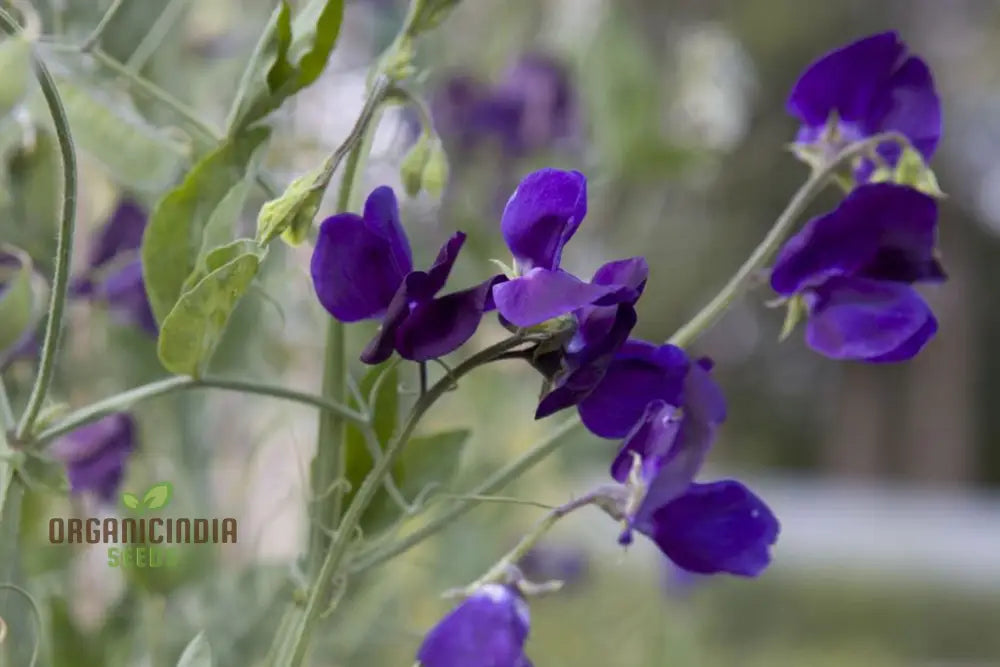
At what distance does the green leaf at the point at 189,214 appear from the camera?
28cm

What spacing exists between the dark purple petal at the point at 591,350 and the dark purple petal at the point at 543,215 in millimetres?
19

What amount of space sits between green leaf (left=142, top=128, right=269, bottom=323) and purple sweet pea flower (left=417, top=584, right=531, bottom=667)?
11 centimetres

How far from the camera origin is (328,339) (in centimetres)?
29

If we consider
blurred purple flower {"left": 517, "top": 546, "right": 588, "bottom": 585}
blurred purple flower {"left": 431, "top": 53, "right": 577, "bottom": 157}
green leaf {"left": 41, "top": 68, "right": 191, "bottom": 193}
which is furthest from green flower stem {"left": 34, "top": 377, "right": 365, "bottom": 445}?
blurred purple flower {"left": 517, "top": 546, "right": 588, "bottom": 585}

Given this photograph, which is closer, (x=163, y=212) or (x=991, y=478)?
(x=163, y=212)

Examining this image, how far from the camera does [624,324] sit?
0.23m

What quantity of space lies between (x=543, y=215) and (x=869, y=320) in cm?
11

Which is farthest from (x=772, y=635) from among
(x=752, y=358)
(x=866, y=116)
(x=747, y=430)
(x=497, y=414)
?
(x=747, y=430)

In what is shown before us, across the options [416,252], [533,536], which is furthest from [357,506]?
[416,252]

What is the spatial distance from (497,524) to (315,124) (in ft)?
0.88

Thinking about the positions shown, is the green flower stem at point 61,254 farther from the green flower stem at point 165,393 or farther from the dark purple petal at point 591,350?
the dark purple petal at point 591,350

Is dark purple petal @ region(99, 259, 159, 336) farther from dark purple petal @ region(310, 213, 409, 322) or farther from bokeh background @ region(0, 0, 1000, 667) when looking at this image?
dark purple petal @ region(310, 213, 409, 322)

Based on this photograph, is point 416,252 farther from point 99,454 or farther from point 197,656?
point 197,656

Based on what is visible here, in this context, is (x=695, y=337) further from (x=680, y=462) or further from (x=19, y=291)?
(x=19, y=291)
